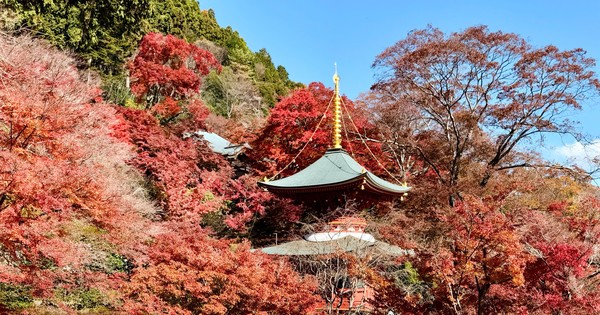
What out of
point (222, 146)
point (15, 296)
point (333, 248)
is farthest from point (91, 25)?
point (333, 248)

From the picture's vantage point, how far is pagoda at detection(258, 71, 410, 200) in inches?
383

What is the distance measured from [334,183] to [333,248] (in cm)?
153

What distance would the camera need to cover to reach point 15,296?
805 cm

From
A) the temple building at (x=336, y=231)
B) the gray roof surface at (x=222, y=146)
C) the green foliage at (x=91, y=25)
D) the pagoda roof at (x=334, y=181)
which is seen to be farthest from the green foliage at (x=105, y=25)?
the temple building at (x=336, y=231)

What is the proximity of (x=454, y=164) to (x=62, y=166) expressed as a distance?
11271mm

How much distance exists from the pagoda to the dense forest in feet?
2.00

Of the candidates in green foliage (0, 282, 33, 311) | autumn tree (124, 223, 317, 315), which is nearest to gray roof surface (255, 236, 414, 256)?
autumn tree (124, 223, 317, 315)

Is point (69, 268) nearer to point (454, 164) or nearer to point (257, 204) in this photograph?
point (257, 204)

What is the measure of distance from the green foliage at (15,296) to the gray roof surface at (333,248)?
4.72 metres

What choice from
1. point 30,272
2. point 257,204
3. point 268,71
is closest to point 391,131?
point 257,204

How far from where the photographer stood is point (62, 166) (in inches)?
243

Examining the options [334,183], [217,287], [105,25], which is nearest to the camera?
[217,287]

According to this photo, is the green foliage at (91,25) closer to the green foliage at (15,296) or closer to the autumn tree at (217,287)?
the green foliage at (15,296)

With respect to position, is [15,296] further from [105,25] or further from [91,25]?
[105,25]
